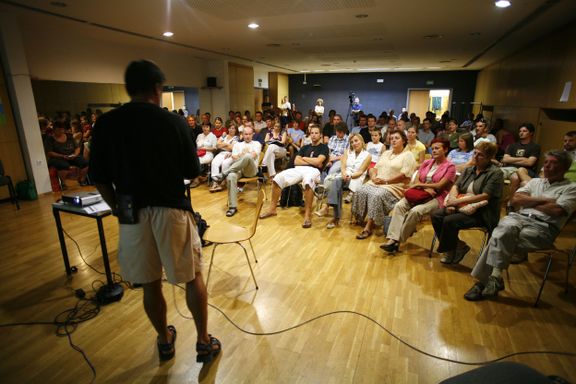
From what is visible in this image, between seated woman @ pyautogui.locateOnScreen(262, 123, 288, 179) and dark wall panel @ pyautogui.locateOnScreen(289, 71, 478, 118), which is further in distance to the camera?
dark wall panel @ pyautogui.locateOnScreen(289, 71, 478, 118)

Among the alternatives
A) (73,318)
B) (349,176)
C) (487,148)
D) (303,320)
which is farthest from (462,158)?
(73,318)

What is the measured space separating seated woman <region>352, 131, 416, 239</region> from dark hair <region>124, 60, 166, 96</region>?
9.37ft

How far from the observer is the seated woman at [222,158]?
5828mm

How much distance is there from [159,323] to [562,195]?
308cm

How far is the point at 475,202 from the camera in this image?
9.80ft

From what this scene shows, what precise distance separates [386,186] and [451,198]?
82cm

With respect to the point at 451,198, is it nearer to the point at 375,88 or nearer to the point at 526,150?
the point at 526,150

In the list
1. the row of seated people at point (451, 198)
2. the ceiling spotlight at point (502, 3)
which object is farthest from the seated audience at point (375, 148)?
the ceiling spotlight at point (502, 3)

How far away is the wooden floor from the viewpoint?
1.93 meters

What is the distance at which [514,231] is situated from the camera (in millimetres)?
2576

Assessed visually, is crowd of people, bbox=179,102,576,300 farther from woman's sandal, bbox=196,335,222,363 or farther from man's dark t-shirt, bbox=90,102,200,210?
man's dark t-shirt, bbox=90,102,200,210

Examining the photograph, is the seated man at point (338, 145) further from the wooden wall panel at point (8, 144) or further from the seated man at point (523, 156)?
the wooden wall panel at point (8, 144)

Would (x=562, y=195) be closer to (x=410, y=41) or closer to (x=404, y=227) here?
(x=404, y=227)

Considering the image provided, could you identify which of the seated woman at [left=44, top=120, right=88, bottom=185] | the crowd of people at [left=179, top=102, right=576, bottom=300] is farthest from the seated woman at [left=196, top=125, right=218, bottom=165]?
the seated woman at [left=44, top=120, right=88, bottom=185]
